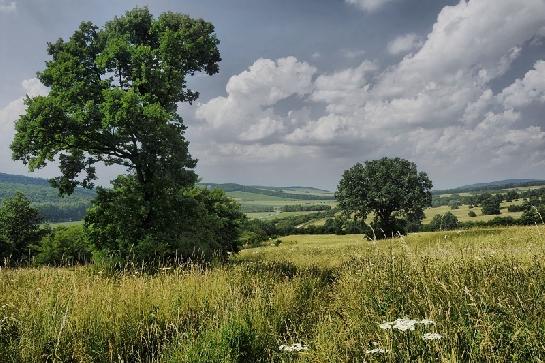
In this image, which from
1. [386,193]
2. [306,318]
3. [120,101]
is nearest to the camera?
[306,318]

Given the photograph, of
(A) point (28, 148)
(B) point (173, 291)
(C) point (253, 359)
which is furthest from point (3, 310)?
(A) point (28, 148)

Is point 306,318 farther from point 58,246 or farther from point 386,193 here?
point 386,193

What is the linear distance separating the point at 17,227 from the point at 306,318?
70.3 m

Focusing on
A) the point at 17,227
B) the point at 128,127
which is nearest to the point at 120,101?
the point at 128,127

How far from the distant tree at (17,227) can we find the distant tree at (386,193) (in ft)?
179

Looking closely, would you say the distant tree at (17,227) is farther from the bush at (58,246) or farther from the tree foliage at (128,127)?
the tree foliage at (128,127)

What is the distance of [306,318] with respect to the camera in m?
8.60

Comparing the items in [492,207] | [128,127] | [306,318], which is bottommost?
[492,207]

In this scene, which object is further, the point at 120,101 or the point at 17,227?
the point at 17,227

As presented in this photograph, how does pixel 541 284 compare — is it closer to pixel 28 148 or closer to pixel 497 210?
pixel 28 148

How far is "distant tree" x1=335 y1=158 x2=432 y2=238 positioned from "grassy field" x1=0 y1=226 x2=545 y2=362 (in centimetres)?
6502

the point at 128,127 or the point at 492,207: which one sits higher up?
the point at 128,127

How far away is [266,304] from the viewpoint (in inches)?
343

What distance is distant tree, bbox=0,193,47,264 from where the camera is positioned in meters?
62.9
